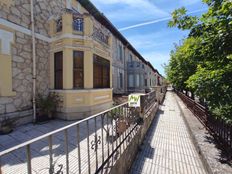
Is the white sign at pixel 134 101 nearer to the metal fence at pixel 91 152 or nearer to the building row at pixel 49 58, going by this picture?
the metal fence at pixel 91 152

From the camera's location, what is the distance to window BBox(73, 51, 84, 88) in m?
6.36

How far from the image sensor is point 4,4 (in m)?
4.88

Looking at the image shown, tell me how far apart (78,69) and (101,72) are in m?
1.64

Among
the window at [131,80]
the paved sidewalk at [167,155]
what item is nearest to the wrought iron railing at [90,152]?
the paved sidewalk at [167,155]

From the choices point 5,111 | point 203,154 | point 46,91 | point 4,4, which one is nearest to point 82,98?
point 46,91

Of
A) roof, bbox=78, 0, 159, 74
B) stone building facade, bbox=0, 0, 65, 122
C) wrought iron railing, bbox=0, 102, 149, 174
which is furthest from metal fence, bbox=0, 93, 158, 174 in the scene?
roof, bbox=78, 0, 159, 74

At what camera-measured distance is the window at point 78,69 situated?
6364 mm

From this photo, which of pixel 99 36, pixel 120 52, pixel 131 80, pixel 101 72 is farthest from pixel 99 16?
pixel 131 80

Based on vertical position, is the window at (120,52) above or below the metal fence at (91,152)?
above

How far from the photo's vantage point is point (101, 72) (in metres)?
7.84

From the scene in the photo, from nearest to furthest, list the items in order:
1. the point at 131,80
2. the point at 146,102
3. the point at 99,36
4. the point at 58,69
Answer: the point at 146,102 → the point at 58,69 → the point at 99,36 → the point at 131,80

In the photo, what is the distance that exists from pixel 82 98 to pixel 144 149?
11.4 feet

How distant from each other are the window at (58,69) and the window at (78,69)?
60cm

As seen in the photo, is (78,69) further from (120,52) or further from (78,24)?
(120,52)
